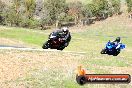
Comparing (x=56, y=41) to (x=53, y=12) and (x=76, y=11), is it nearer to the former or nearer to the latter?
(x=53, y=12)

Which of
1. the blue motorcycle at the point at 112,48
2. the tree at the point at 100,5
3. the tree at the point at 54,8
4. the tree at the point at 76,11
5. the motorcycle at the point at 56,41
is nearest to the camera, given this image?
the motorcycle at the point at 56,41

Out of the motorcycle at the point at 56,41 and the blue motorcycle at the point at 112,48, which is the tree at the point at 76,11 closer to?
the blue motorcycle at the point at 112,48

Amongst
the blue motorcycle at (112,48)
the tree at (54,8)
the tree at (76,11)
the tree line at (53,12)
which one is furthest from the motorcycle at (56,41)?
the tree at (76,11)

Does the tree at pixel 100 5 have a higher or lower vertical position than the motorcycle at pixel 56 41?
higher

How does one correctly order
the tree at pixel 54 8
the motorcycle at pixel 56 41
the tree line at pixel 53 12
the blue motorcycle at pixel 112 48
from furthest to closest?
the tree at pixel 54 8
the tree line at pixel 53 12
the blue motorcycle at pixel 112 48
the motorcycle at pixel 56 41

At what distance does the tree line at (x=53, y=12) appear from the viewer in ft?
292

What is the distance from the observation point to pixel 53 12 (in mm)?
96562

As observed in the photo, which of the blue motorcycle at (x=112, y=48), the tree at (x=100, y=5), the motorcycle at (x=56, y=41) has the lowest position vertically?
the blue motorcycle at (x=112, y=48)

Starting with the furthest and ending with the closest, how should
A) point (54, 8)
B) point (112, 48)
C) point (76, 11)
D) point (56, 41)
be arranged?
1. point (76, 11)
2. point (54, 8)
3. point (112, 48)
4. point (56, 41)

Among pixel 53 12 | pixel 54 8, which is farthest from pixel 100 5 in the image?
pixel 53 12

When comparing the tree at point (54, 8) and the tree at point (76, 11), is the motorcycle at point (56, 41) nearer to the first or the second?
the tree at point (54, 8)

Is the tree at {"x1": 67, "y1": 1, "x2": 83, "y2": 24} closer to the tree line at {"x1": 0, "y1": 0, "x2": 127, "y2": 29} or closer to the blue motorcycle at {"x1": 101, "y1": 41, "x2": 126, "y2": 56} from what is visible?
the tree line at {"x1": 0, "y1": 0, "x2": 127, "y2": 29}

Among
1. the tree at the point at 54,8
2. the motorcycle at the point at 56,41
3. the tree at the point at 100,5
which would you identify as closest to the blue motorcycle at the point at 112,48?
the motorcycle at the point at 56,41

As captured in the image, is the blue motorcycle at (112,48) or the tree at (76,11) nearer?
the blue motorcycle at (112,48)
